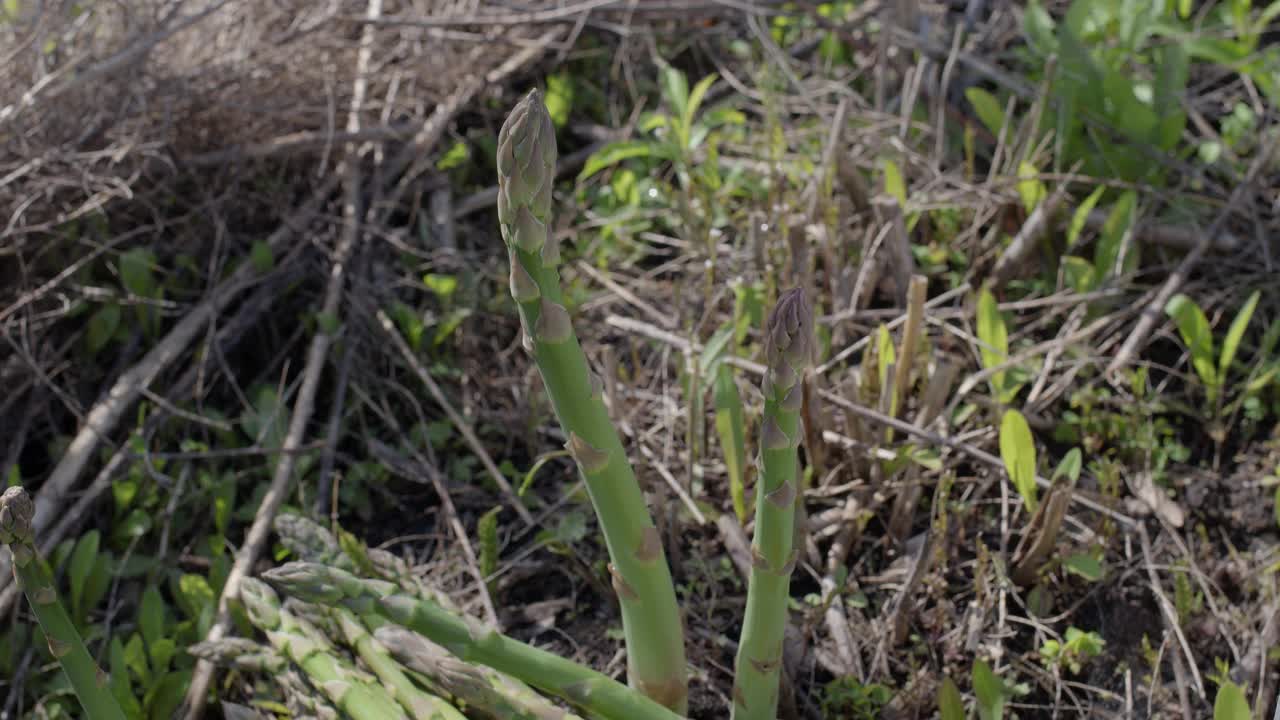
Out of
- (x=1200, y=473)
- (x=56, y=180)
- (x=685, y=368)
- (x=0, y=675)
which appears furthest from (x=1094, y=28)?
(x=0, y=675)

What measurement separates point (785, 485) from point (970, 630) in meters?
0.77

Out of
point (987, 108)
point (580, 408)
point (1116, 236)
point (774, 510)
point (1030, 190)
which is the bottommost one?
point (1116, 236)

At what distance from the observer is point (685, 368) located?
2.62 m

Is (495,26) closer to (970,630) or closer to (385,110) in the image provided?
(385,110)

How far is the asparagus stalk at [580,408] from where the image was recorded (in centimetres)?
140

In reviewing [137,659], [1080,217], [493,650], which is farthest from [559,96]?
[493,650]

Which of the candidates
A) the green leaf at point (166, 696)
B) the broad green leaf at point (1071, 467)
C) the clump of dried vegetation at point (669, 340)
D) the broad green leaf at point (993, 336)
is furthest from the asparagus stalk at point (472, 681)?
the broad green leaf at point (993, 336)

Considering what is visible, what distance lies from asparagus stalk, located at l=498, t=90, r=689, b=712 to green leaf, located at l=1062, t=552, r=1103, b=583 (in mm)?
795

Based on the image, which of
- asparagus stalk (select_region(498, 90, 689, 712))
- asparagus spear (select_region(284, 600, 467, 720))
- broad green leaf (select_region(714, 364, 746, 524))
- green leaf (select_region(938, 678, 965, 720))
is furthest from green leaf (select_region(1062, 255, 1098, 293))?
asparagus spear (select_region(284, 600, 467, 720))

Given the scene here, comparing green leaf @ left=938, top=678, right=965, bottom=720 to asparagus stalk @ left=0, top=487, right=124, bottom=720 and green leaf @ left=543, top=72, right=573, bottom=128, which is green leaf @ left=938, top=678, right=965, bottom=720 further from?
green leaf @ left=543, top=72, right=573, bottom=128

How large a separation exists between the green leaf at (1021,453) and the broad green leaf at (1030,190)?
2.75 ft

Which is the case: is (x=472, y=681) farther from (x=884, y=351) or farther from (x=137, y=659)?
(x=884, y=351)

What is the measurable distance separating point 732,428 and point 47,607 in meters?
→ 1.25

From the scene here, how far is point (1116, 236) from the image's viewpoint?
111 inches
